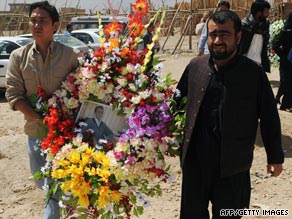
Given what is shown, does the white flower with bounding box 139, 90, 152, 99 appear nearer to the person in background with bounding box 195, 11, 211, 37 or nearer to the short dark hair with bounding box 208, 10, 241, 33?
the short dark hair with bounding box 208, 10, 241, 33

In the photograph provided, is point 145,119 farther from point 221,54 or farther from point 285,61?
point 285,61

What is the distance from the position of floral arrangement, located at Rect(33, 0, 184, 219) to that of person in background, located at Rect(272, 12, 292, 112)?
15.0 feet

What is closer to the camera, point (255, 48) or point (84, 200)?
point (84, 200)

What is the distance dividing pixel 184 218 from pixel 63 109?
1.11 metres

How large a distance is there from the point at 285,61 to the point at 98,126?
210 inches

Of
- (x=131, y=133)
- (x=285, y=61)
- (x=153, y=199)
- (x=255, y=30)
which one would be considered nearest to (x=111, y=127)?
(x=131, y=133)

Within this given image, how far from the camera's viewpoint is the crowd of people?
2.67m

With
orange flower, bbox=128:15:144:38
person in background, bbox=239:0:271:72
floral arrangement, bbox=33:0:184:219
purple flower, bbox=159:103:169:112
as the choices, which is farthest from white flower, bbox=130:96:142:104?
person in background, bbox=239:0:271:72

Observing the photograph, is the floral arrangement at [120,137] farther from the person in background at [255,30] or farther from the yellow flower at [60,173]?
the person in background at [255,30]

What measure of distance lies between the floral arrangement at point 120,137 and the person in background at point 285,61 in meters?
4.58

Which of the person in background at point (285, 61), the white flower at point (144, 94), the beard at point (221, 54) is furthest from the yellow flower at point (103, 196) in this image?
the person in background at point (285, 61)

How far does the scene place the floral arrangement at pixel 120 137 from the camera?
2516mm

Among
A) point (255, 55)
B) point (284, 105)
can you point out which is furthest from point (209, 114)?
point (284, 105)

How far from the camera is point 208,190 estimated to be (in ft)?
9.46
